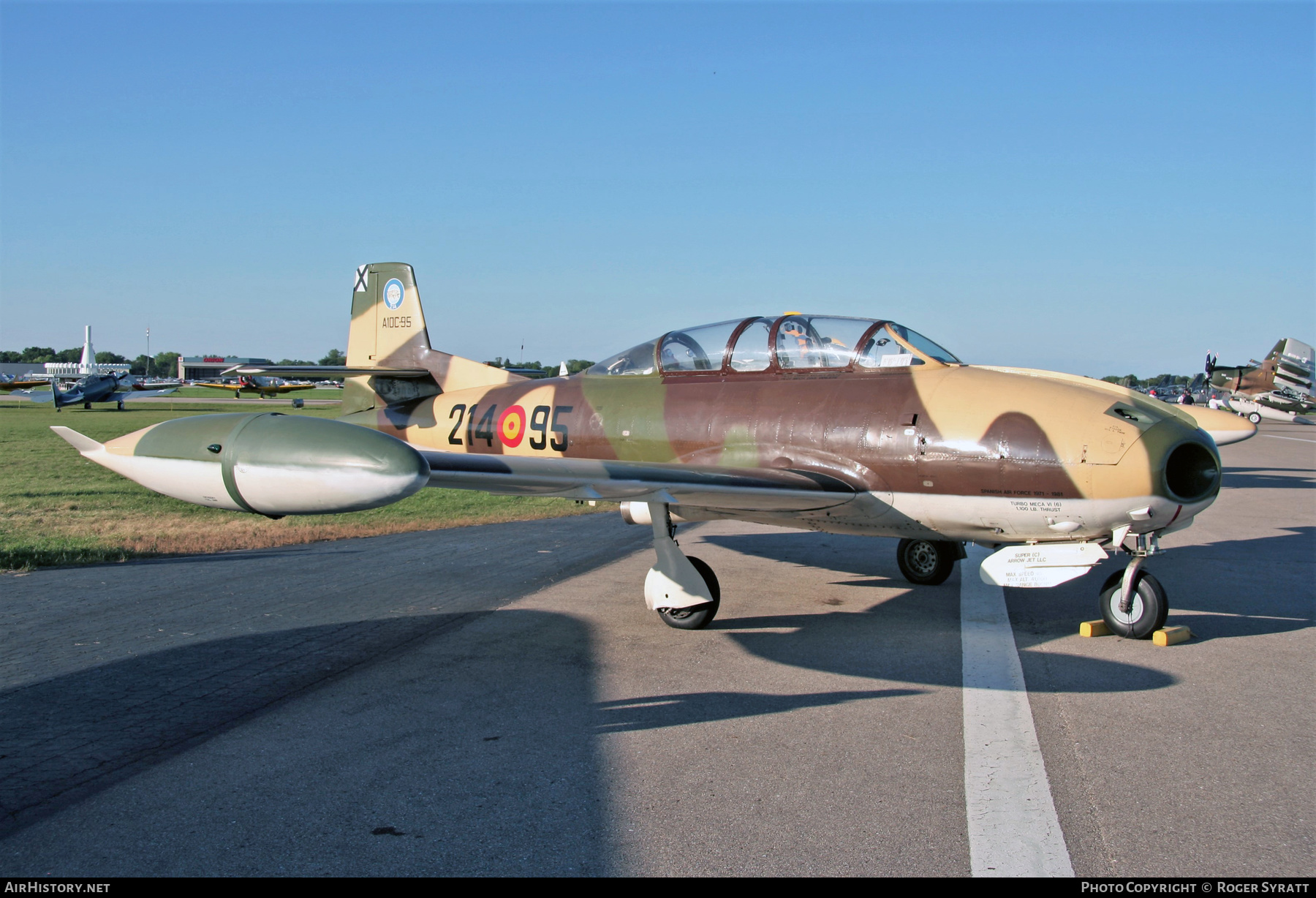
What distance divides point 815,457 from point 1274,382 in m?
53.6

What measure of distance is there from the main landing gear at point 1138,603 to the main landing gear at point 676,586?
10.2 feet

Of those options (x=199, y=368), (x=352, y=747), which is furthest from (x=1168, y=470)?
(x=199, y=368)

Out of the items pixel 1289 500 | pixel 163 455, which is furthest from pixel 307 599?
pixel 1289 500

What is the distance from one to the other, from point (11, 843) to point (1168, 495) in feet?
22.7

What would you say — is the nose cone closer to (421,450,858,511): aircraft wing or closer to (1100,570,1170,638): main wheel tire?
(1100,570,1170,638): main wheel tire

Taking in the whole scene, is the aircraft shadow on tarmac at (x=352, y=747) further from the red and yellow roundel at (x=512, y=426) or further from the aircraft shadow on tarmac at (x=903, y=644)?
the red and yellow roundel at (x=512, y=426)

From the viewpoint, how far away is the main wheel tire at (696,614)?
23.3ft

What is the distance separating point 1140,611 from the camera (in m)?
6.63

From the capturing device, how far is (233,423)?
5184 millimetres

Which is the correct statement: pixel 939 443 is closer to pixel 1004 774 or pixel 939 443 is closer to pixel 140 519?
pixel 1004 774

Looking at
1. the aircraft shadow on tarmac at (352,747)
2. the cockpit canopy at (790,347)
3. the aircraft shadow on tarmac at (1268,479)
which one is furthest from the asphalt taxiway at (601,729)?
the aircraft shadow on tarmac at (1268,479)

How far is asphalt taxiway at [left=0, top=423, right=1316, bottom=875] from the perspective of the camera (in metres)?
3.51

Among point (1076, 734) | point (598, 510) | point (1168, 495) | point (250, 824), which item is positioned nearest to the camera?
point (250, 824)

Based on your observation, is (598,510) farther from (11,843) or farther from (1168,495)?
(11,843)
